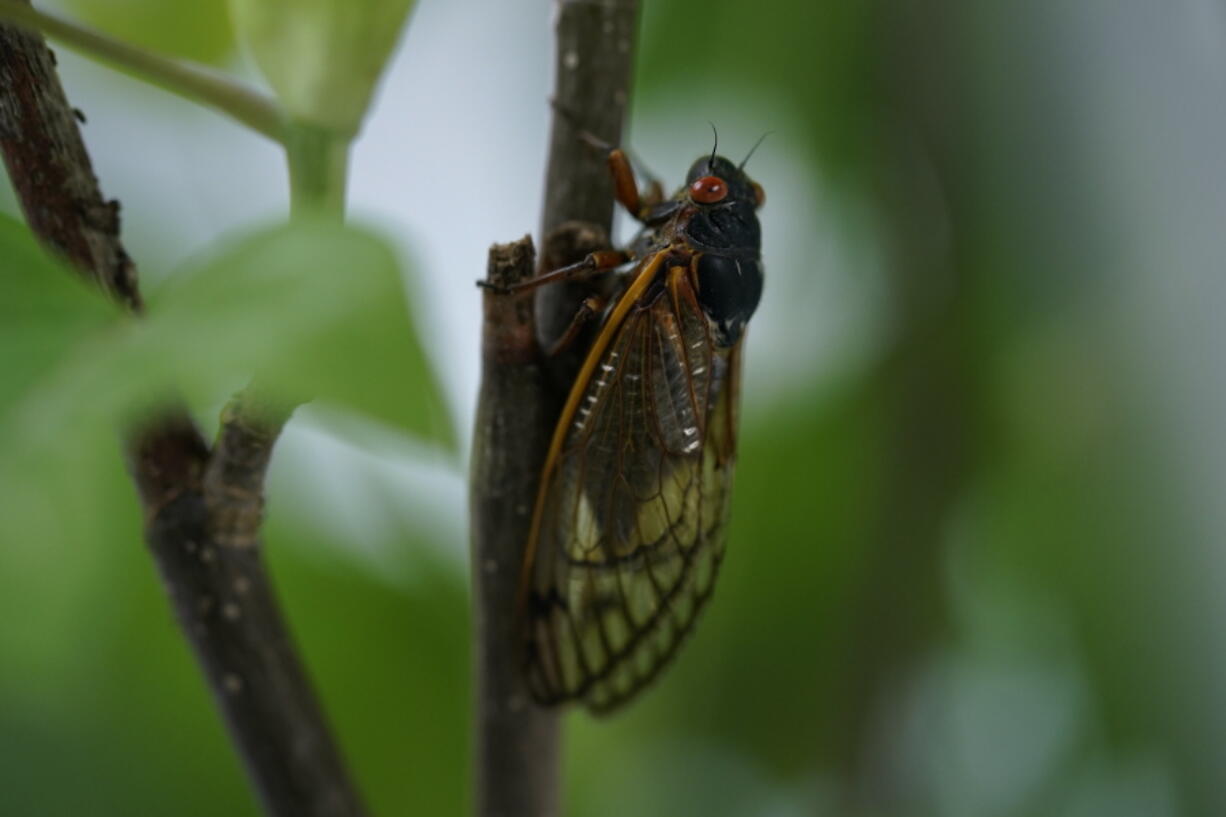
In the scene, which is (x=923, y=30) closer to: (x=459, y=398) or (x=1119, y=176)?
(x=1119, y=176)

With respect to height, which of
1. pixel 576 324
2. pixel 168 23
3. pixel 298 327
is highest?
pixel 168 23

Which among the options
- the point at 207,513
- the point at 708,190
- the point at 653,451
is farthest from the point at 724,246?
the point at 207,513

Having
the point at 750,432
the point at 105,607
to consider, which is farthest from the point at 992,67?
the point at 105,607

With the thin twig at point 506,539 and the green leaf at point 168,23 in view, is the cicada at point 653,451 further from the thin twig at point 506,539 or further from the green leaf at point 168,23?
the green leaf at point 168,23

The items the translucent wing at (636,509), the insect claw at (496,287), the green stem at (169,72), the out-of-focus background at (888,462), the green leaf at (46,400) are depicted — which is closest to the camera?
the green leaf at (46,400)

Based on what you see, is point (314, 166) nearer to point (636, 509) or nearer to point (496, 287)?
point (496, 287)

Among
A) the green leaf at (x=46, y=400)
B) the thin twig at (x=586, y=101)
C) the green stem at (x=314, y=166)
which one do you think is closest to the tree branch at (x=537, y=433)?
the thin twig at (x=586, y=101)

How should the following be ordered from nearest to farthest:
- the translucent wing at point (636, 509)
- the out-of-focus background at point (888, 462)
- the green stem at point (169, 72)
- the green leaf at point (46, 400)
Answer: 1. the green leaf at point (46, 400)
2. the green stem at point (169, 72)
3. the translucent wing at point (636, 509)
4. the out-of-focus background at point (888, 462)
